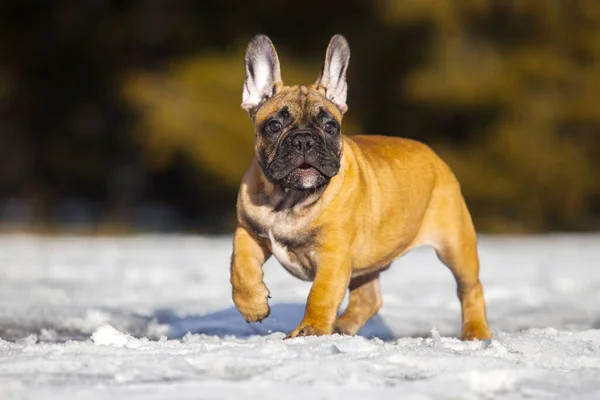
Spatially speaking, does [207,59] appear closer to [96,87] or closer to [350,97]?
[350,97]

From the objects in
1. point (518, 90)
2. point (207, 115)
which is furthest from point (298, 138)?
point (518, 90)

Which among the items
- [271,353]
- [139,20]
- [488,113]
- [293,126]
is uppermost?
[139,20]

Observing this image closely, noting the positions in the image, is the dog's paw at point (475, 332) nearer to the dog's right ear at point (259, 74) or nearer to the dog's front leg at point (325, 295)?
the dog's front leg at point (325, 295)

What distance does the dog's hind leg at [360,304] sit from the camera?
21.7 feet

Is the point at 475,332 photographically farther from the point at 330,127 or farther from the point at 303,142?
the point at 303,142

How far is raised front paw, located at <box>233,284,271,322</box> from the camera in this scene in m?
5.43

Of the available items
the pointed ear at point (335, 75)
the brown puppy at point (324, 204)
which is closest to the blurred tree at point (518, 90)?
the brown puppy at point (324, 204)

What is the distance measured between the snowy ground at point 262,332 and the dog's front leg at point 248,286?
0.17m

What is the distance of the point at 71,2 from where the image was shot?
22.3 meters

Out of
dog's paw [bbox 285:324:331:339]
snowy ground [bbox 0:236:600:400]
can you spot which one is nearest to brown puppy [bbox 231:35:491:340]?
dog's paw [bbox 285:324:331:339]

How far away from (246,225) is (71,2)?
17.8 metres

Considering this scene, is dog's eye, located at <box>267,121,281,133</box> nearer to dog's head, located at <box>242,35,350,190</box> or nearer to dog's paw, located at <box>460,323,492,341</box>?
dog's head, located at <box>242,35,350,190</box>

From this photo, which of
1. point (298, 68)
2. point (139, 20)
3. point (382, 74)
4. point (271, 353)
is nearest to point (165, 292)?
point (271, 353)

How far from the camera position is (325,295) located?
5273 mm
